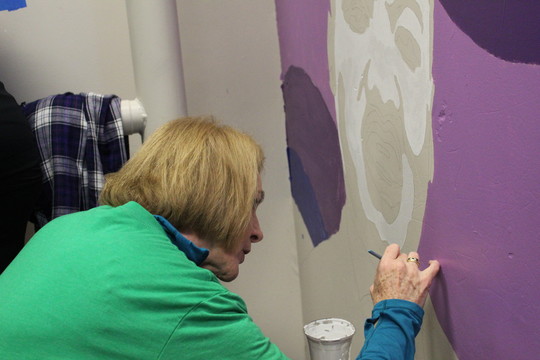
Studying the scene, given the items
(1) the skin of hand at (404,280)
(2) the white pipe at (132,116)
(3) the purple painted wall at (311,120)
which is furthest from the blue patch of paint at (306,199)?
(1) the skin of hand at (404,280)

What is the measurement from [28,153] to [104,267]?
82 centimetres

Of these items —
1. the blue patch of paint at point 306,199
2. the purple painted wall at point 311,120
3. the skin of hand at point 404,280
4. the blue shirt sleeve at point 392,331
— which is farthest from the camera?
the blue patch of paint at point 306,199

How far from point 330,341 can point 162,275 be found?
0.47 meters

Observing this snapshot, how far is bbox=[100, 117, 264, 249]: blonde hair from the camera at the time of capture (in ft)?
3.68

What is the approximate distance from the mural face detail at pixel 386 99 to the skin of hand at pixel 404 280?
115mm

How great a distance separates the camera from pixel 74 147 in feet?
5.77

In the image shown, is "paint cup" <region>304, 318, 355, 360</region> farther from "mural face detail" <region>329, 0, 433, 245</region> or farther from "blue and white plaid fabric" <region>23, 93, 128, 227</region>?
"blue and white plaid fabric" <region>23, 93, 128, 227</region>

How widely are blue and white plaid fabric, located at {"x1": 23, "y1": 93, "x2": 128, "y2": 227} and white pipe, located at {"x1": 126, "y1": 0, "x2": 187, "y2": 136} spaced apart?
0.10m

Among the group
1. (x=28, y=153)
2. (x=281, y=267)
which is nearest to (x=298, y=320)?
(x=281, y=267)

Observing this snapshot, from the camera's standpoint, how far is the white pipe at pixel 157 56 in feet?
6.03

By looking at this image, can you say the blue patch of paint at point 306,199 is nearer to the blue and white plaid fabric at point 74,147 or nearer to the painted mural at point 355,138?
the painted mural at point 355,138

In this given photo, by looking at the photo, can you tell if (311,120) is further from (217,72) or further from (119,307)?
(119,307)

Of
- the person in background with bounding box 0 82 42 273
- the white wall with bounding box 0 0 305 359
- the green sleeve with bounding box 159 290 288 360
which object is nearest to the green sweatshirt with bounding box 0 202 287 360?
the green sleeve with bounding box 159 290 288 360

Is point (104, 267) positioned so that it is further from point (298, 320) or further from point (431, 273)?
point (298, 320)
